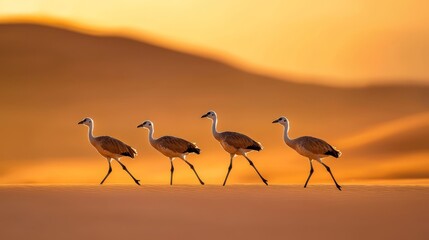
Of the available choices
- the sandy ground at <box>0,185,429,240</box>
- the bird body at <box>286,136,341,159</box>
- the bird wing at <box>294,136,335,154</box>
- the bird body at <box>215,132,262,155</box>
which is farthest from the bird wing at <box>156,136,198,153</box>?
the bird wing at <box>294,136,335,154</box>

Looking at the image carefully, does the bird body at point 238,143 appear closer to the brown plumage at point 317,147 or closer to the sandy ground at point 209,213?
the brown plumage at point 317,147

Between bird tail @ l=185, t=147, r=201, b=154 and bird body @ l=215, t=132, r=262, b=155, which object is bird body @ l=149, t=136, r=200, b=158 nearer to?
bird tail @ l=185, t=147, r=201, b=154

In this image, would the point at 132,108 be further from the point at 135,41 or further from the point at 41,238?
the point at 41,238

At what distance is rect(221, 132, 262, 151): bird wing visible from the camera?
24.3 meters

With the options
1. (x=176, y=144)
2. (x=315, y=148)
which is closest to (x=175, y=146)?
(x=176, y=144)

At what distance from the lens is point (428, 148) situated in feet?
133

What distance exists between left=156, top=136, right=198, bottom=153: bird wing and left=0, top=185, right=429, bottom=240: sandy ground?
2380 millimetres

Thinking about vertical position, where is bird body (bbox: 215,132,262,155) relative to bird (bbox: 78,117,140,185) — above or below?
above

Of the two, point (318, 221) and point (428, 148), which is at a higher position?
point (428, 148)

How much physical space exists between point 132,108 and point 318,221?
3848 centimetres

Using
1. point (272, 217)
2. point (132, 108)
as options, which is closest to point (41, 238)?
point (272, 217)

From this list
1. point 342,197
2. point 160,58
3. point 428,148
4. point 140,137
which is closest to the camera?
point 342,197

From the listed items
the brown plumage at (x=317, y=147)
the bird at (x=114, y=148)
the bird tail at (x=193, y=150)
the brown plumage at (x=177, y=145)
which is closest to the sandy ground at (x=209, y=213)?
the brown plumage at (x=317, y=147)

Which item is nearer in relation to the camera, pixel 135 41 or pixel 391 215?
pixel 391 215
